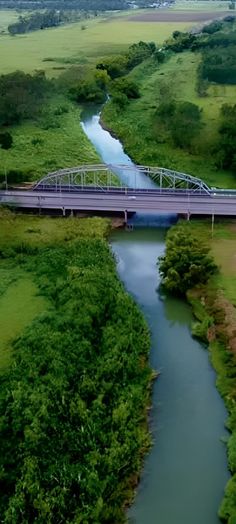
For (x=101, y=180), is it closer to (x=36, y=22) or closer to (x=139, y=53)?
(x=139, y=53)

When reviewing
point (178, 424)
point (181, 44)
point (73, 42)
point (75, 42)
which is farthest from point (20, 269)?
point (73, 42)

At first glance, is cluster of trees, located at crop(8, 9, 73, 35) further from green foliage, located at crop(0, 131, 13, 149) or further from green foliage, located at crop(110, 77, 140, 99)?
green foliage, located at crop(0, 131, 13, 149)

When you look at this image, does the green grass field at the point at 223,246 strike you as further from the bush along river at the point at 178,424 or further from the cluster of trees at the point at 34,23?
the cluster of trees at the point at 34,23

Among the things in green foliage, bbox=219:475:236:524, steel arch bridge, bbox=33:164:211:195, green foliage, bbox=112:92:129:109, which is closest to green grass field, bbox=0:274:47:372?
green foliage, bbox=219:475:236:524

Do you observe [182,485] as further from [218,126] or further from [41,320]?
[218,126]

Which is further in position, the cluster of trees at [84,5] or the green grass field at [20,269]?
the cluster of trees at [84,5]

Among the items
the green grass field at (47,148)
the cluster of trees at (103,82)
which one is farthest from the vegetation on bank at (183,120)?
the green grass field at (47,148)
